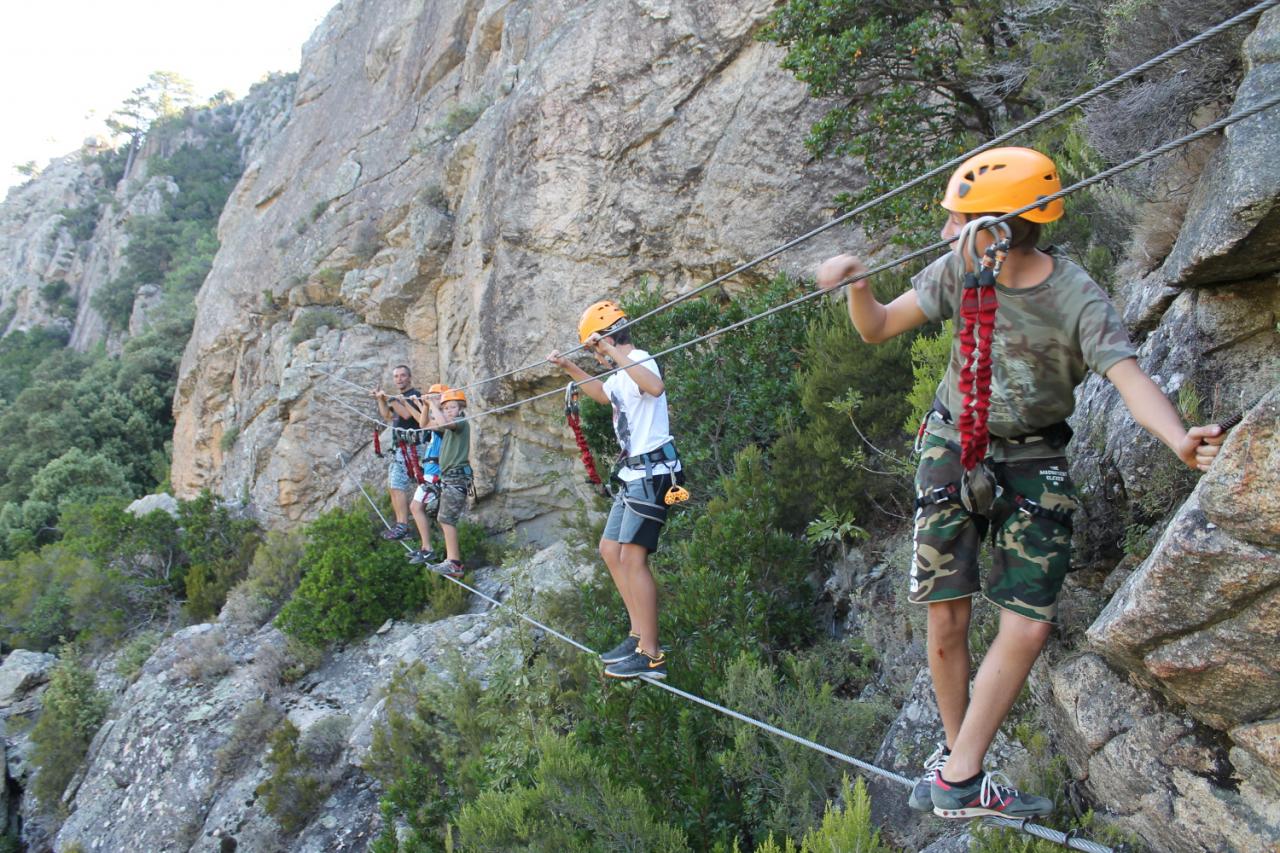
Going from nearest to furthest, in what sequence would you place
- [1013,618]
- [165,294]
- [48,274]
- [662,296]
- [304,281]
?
[1013,618]
[662,296]
[304,281]
[165,294]
[48,274]

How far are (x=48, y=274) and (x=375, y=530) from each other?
4267 centimetres

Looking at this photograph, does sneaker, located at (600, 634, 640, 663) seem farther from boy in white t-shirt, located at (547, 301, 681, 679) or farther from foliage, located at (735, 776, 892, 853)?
foliage, located at (735, 776, 892, 853)

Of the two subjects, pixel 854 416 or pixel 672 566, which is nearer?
pixel 854 416

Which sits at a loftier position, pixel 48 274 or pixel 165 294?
pixel 48 274

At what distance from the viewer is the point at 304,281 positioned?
15.3m

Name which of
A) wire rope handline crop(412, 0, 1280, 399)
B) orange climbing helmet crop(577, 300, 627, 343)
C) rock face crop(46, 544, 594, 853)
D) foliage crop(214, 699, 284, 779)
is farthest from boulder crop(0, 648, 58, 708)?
wire rope handline crop(412, 0, 1280, 399)

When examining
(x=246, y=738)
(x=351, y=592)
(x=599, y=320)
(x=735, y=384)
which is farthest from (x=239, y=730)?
(x=599, y=320)

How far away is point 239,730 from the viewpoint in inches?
386

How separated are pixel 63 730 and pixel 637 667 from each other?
10.6m

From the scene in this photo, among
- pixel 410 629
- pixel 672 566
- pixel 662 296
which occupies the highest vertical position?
pixel 662 296

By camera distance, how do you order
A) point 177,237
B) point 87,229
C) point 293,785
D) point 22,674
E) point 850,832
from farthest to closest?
point 87,229 → point 177,237 → point 22,674 → point 293,785 → point 850,832

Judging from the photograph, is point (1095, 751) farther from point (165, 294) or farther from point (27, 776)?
point (165, 294)

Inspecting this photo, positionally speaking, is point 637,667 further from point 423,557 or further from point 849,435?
point 423,557

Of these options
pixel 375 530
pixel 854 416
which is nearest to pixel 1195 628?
pixel 854 416
